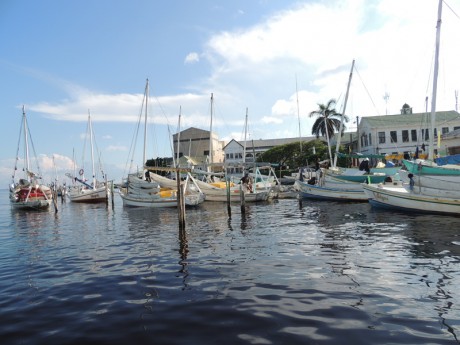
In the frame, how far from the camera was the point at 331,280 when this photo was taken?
9180mm

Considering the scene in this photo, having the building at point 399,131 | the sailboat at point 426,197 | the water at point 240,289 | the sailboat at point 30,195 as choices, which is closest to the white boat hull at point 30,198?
the sailboat at point 30,195

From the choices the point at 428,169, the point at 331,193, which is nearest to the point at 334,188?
the point at 331,193

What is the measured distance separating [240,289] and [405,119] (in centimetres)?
6178

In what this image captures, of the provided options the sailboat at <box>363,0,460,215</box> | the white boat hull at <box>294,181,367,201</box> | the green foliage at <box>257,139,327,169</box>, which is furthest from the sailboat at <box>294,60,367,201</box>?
the green foliage at <box>257,139,327,169</box>

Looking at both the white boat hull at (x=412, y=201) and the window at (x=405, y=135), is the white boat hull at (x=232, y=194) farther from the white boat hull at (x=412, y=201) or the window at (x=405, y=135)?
the window at (x=405, y=135)

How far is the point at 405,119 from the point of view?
198 feet

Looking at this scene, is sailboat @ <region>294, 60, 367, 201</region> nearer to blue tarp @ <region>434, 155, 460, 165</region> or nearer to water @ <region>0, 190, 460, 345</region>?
blue tarp @ <region>434, 155, 460, 165</region>

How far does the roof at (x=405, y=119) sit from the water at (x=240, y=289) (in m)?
47.4

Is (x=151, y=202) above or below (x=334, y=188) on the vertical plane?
below

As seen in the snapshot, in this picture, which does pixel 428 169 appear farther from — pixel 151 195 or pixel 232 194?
pixel 151 195

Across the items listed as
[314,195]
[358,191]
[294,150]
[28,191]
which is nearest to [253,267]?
[358,191]

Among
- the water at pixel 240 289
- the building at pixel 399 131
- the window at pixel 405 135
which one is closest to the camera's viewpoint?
the water at pixel 240 289

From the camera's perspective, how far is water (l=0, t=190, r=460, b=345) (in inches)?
252

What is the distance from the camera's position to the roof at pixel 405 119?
189ft
